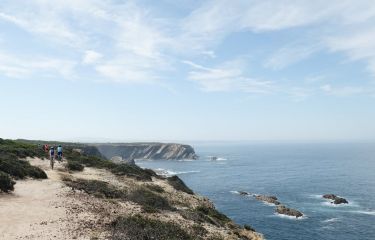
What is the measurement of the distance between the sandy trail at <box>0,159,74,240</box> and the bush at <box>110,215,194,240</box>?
2.29 m

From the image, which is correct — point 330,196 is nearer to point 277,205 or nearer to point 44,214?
point 277,205

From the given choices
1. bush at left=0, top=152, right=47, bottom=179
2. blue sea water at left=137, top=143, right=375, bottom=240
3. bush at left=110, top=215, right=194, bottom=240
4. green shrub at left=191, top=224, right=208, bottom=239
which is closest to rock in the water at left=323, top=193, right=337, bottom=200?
blue sea water at left=137, top=143, right=375, bottom=240

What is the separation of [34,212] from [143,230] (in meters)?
7.20

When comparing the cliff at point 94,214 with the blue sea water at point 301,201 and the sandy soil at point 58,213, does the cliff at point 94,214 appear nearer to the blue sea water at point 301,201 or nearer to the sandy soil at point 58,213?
the sandy soil at point 58,213

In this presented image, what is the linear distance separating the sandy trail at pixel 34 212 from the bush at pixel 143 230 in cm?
229

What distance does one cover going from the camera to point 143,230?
1719 cm

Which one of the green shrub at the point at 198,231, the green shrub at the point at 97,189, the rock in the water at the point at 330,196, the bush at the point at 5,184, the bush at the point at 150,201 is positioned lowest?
the rock in the water at the point at 330,196

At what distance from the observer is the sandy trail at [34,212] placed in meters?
16.9

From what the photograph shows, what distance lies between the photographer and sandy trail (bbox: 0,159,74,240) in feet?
55.5

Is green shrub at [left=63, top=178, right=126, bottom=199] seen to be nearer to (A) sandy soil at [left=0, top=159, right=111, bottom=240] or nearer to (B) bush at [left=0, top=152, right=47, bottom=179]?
(A) sandy soil at [left=0, top=159, right=111, bottom=240]

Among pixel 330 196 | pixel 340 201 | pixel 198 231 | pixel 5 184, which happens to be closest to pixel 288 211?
pixel 340 201

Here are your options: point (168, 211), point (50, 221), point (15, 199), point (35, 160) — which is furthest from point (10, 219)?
point (35, 160)

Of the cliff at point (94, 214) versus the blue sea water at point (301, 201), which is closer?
the cliff at point (94, 214)

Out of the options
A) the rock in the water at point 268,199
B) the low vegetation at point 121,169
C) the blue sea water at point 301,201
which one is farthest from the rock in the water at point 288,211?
the low vegetation at point 121,169
